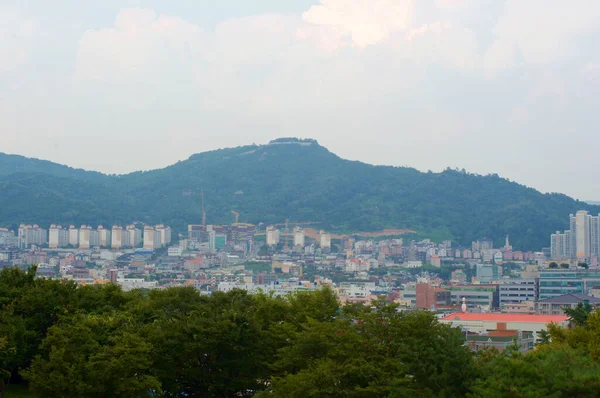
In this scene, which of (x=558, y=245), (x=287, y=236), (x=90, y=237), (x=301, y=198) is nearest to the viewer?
(x=558, y=245)

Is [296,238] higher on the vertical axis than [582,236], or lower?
lower

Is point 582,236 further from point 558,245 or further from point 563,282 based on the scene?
point 563,282

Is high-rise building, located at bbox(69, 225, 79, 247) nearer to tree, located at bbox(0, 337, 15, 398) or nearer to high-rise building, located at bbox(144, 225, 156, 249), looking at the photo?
high-rise building, located at bbox(144, 225, 156, 249)

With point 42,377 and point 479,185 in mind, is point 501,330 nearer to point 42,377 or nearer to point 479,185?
point 42,377

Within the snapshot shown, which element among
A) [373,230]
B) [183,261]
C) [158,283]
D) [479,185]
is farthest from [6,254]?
[479,185]

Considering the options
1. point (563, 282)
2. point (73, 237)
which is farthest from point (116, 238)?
point (563, 282)

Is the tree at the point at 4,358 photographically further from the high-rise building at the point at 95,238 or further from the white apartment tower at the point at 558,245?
the high-rise building at the point at 95,238
